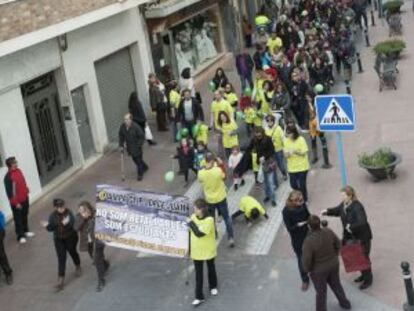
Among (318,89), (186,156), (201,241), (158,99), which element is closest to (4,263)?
Result: (201,241)

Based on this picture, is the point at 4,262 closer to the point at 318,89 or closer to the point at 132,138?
the point at 132,138

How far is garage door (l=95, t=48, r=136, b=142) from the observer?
2058cm

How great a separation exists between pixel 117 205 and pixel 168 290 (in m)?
1.56

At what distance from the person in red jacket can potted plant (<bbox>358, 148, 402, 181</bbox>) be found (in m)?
6.35

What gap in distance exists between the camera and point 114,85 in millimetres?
21312

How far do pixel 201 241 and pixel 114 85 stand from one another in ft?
36.4

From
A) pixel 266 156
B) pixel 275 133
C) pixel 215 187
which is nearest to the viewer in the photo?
pixel 215 187

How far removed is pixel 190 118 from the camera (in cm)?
1823

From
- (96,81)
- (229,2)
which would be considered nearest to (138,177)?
(96,81)

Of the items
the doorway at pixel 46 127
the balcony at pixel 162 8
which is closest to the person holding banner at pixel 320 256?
the doorway at pixel 46 127

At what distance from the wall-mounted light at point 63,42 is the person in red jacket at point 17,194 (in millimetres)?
4495

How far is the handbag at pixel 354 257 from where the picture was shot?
35.0 ft

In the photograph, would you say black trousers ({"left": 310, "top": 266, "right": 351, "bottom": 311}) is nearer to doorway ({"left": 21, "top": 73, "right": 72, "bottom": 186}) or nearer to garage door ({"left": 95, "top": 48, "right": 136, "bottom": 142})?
doorway ({"left": 21, "top": 73, "right": 72, "bottom": 186})

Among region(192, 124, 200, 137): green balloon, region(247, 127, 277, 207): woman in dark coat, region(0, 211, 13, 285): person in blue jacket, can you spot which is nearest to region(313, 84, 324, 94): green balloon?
region(192, 124, 200, 137): green balloon
